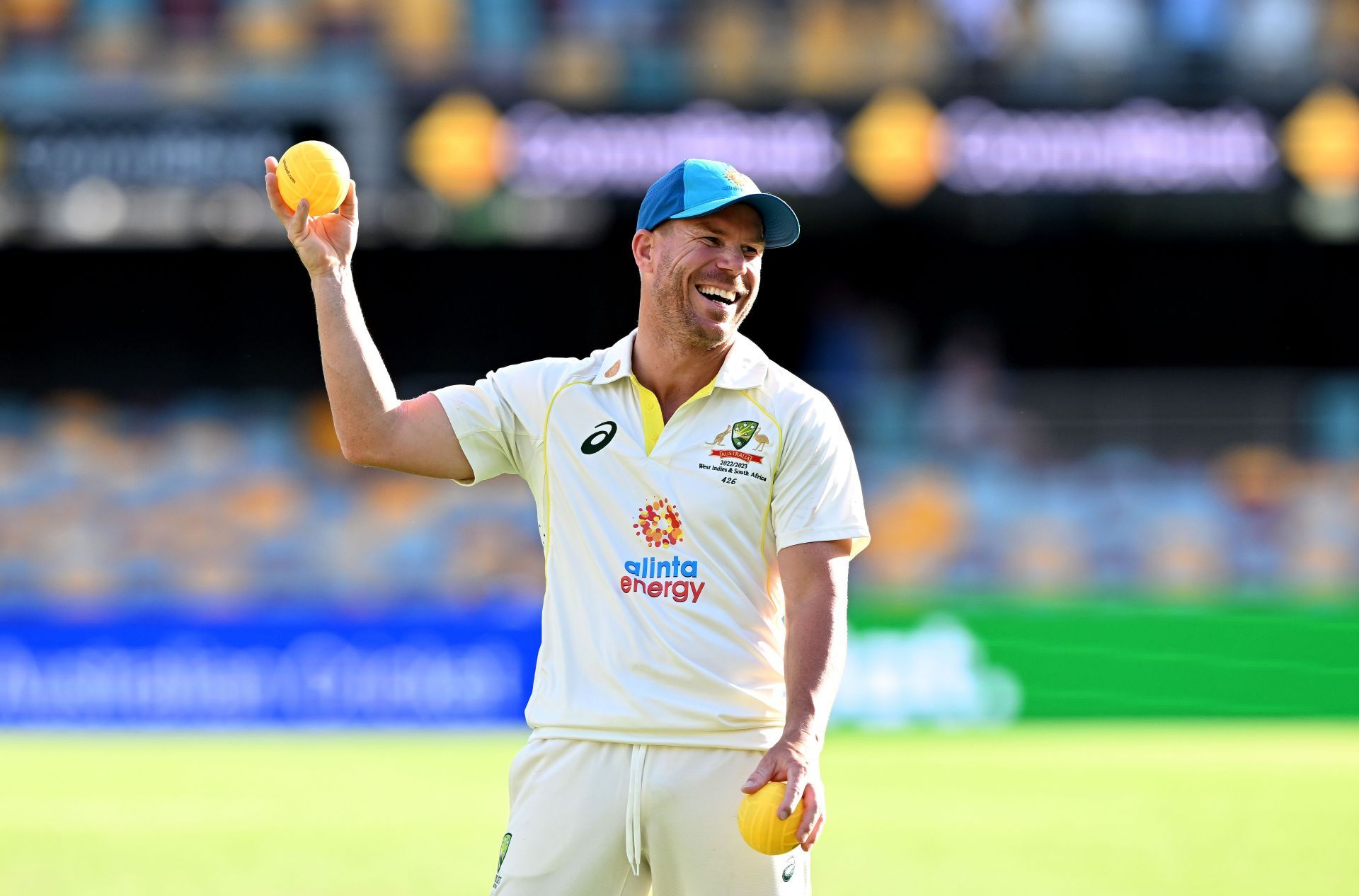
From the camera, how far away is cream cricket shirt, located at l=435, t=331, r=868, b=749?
11.7 ft

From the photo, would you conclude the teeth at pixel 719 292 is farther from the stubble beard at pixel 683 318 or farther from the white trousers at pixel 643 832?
the white trousers at pixel 643 832

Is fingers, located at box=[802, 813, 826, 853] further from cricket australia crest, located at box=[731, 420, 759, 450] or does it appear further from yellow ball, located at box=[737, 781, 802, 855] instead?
cricket australia crest, located at box=[731, 420, 759, 450]

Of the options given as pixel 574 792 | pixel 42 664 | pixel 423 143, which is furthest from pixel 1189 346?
pixel 574 792

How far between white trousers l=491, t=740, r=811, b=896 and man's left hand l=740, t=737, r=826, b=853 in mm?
138

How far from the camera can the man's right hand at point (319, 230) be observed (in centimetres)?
369

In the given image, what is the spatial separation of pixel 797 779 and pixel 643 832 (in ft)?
1.25

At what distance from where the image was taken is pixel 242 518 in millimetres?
13789

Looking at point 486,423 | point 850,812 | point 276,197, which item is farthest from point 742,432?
point 850,812

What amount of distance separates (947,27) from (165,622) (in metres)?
7.54

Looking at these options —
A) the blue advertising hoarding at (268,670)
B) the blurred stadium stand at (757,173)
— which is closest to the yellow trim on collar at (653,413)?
the blue advertising hoarding at (268,670)

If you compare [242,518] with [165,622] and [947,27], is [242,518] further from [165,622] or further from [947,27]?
[947,27]

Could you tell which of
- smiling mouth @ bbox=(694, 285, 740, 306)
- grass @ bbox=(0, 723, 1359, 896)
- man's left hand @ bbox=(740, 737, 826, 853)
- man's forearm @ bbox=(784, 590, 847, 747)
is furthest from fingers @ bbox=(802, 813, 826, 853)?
grass @ bbox=(0, 723, 1359, 896)

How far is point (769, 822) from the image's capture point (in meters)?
3.32

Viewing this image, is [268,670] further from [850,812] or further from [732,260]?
[732,260]
